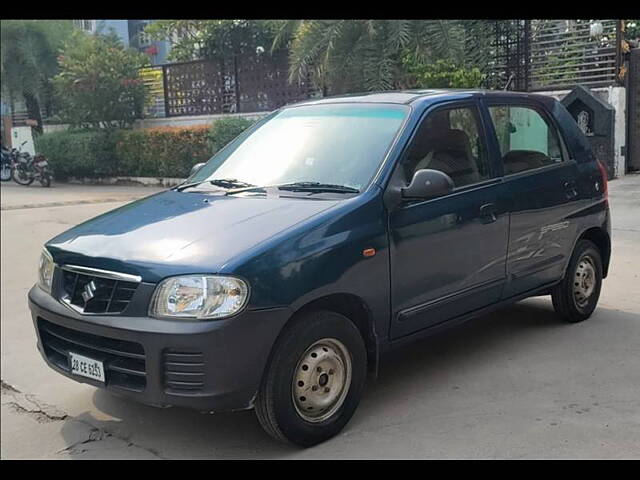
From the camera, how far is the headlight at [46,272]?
3996 millimetres

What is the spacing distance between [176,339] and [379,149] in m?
1.72

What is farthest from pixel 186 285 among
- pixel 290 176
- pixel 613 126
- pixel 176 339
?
pixel 613 126

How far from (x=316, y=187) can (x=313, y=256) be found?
693 mm

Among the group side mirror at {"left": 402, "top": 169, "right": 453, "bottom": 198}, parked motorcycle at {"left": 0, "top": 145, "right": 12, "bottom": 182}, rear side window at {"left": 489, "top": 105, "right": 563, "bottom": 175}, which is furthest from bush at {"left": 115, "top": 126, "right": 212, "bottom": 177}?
side mirror at {"left": 402, "top": 169, "right": 453, "bottom": 198}

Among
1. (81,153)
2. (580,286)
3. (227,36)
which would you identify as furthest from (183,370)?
(227,36)

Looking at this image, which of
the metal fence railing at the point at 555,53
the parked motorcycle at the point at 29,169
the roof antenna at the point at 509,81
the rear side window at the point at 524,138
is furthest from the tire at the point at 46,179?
the rear side window at the point at 524,138

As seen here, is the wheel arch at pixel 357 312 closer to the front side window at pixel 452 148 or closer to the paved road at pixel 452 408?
the paved road at pixel 452 408

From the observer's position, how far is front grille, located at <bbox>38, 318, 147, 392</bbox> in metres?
3.42

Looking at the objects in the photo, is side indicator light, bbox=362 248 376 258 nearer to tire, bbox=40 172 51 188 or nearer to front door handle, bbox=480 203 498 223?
front door handle, bbox=480 203 498 223

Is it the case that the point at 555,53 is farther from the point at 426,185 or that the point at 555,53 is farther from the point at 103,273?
the point at 103,273

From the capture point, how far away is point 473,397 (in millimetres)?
4250

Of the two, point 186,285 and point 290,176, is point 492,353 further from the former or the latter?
point 186,285

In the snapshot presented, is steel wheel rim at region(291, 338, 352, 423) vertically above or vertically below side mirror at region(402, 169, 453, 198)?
below

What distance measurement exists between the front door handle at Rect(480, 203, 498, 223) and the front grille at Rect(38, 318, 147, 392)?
232cm
